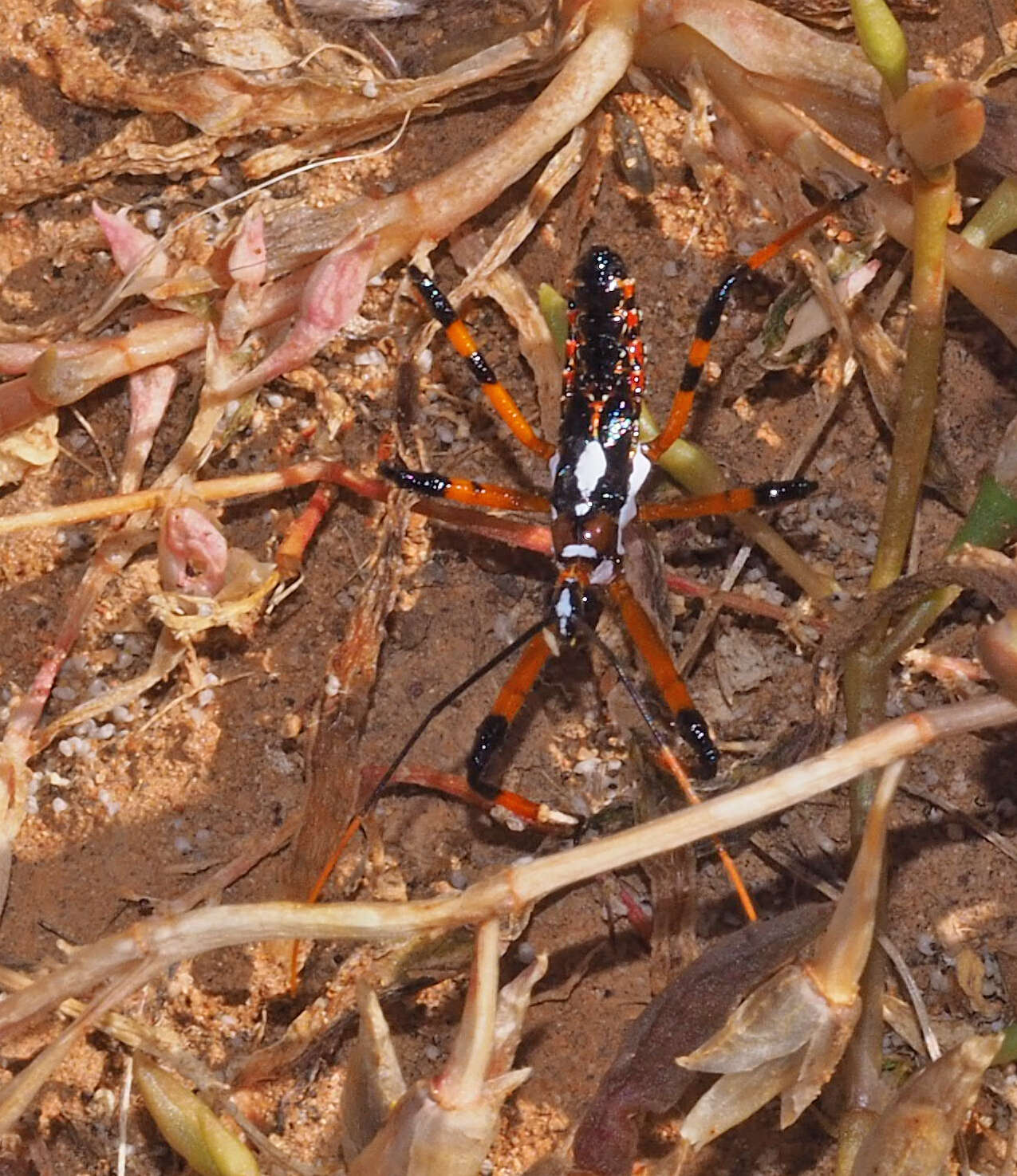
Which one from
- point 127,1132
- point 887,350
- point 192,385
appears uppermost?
point 887,350

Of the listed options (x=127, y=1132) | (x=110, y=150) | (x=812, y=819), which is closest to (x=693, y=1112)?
(x=812, y=819)

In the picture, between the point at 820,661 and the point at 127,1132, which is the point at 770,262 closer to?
the point at 820,661

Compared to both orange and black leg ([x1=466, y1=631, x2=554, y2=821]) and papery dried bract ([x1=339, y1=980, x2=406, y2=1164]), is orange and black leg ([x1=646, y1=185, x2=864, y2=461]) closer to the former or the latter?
orange and black leg ([x1=466, y1=631, x2=554, y2=821])

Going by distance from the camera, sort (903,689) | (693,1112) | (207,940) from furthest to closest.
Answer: (903,689)
(693,1112)
(207,940)

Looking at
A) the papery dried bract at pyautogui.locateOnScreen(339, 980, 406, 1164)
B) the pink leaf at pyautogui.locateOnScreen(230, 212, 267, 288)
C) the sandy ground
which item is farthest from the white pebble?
the papery dried bract at pyautogui.locateOnScreen(339, 980, 406, 1164)

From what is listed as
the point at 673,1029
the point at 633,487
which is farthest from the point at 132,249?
the point at 673,1029

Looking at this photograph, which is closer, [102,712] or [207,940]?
[207,940]

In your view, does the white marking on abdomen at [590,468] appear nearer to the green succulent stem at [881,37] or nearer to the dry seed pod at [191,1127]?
the green succulent stem at [881,37]
